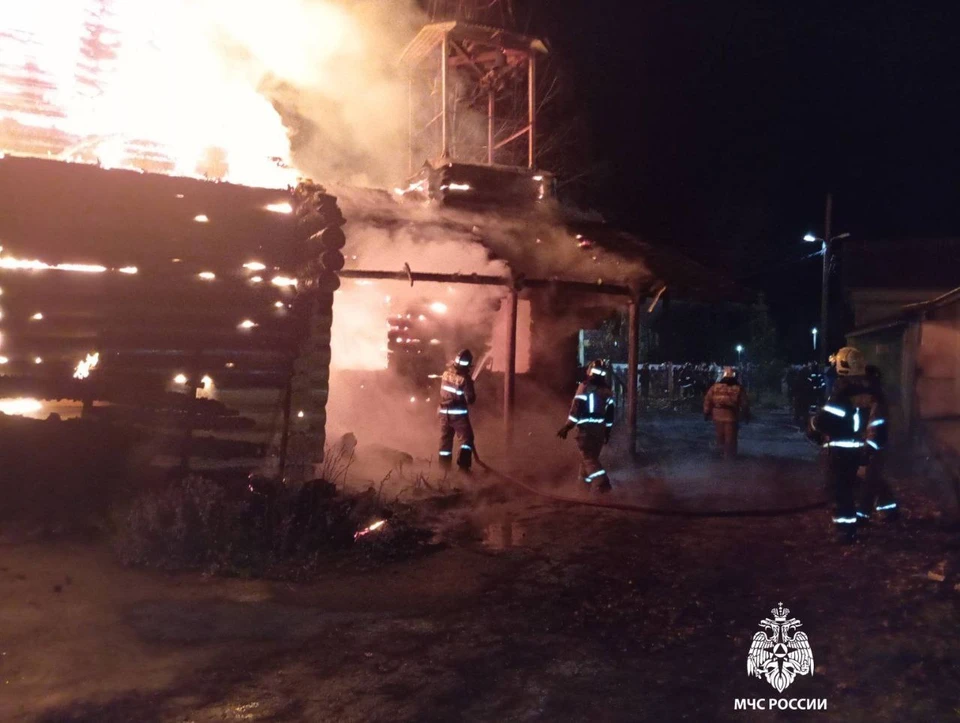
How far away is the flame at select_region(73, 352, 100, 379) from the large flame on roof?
347 cm

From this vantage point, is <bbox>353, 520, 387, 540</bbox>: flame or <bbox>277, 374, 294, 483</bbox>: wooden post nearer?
<bbox>353, 520, 387, 540</bbox>: flame

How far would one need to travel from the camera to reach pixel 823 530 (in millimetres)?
7770

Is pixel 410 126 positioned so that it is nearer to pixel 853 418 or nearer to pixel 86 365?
pixel 86 365

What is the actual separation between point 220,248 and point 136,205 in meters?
0.89

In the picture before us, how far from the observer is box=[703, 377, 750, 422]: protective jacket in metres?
11.5

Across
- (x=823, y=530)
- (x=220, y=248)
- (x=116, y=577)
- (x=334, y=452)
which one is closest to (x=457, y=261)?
(x=334, y=452)

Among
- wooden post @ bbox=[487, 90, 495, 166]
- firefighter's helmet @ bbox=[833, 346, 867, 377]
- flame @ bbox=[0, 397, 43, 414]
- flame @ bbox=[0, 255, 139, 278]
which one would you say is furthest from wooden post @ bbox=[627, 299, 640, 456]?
flame @ bbox=[0, 397, 43, 414]

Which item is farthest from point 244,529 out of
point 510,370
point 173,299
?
point 510,370

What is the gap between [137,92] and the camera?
1170 centimetres

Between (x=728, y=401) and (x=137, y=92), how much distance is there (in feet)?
34.2

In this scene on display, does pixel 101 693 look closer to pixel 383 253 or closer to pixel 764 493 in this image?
pixel 764 493

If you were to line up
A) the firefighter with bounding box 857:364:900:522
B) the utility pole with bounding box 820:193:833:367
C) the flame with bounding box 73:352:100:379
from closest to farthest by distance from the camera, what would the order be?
the flame with bounding box 73:352:100:379, the firefighter with bounding box 857:364:900:522, the utility pole with bounding box 820:193:833:367

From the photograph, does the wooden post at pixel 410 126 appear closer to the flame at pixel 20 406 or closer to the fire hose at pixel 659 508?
the fire hose at pixel 659 508

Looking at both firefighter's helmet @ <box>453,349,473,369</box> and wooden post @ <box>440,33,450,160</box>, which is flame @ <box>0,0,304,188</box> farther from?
wooden post @ <box>440,33,450,160</box>
